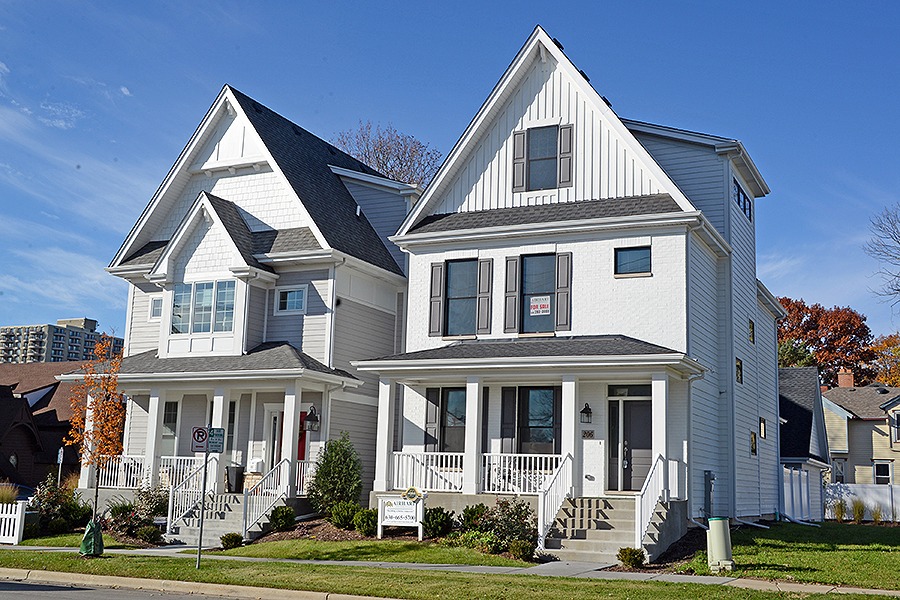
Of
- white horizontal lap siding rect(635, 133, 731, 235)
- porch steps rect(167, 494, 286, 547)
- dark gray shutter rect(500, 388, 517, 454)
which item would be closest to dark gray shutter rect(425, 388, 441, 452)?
dark gray shutter rect(500, 388, 517, 454)

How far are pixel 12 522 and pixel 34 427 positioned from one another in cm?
1636

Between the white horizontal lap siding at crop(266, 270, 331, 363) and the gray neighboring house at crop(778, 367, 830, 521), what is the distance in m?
16.5

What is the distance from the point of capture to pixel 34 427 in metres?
38.5

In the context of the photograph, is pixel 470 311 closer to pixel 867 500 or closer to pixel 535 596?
pixel 535 596

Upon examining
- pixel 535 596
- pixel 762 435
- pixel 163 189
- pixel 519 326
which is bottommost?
pixel 535 596

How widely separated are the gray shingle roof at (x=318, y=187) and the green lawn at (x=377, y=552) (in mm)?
9014

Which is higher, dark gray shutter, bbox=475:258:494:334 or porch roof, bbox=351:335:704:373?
dark gray shutter, bbox=475:258:494:334

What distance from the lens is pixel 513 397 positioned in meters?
23.8

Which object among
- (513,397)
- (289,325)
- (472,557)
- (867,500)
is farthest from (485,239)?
(867,500)

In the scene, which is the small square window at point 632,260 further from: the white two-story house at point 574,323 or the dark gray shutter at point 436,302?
the dark gray shutter at point 436,302

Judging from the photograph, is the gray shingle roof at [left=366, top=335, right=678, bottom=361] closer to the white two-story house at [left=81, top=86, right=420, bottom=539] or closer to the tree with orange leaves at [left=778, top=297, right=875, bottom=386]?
the white two-story house at [left=81, top=86, right=420, bottom=539]

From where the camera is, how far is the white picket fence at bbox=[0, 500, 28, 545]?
2310cm

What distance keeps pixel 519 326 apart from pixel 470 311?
1497mm

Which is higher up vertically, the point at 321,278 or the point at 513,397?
the point at 321,278
